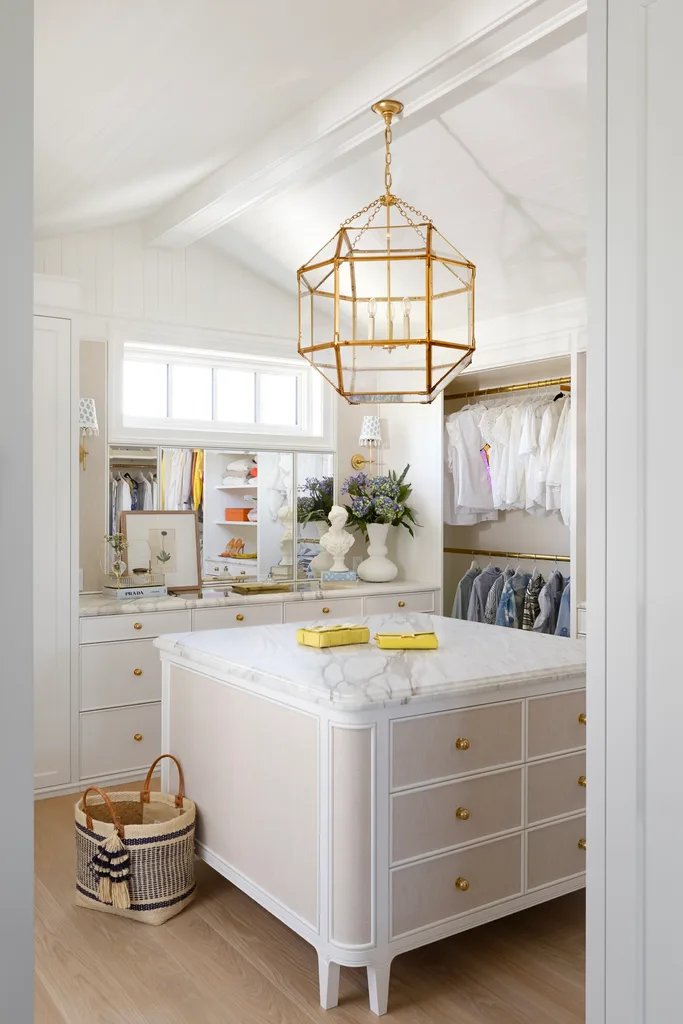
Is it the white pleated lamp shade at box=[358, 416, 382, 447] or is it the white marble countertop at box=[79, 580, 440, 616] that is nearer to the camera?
the white marble countertop at box=[79, 580, 440, 616]

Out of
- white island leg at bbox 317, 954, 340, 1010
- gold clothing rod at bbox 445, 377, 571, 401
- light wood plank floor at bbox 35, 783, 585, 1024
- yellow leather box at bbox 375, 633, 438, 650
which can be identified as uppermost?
gold clothing rod at bbox 445, 377, 571, 401

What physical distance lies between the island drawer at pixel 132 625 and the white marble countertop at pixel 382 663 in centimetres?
110

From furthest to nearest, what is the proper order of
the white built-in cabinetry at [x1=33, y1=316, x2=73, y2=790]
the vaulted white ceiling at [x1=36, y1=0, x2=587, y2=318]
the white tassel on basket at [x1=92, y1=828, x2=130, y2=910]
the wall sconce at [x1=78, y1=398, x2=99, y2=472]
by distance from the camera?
the wall sconce at [x1=78, y1=398, x2=99, y2=472] → the white built-in cabinetry at [x1=33, y1=316, x2=73, y2=790] → the white tassel on basket at [x1=92, y1=828, x2=130, y2=910] → the vaulted white ceiling at [x1=36, y1=0, x2=587, y2=318]

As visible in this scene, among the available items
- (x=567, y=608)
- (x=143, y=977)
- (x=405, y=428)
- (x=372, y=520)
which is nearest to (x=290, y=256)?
(x=405, y=428)

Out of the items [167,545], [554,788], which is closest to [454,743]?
[554,788]

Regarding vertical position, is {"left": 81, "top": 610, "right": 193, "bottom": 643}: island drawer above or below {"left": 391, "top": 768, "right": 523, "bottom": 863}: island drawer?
above

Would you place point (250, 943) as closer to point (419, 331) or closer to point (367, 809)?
point (367, 809)

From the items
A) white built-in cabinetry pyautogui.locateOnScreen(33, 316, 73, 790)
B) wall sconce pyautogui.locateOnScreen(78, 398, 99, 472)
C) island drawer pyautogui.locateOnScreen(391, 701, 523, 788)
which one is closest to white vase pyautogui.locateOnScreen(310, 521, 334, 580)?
wall sconce pyautogui.locateOnScreen(78, 398, 99, 472)

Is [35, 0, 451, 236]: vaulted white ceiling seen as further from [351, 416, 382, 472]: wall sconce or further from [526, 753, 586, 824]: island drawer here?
[526, 753, 586, 824]: island drawer

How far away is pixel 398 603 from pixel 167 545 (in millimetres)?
1408

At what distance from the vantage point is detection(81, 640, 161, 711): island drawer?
4199 mm

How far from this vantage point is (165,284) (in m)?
5.05

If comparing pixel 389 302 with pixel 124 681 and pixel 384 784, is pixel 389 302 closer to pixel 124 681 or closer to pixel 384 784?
pixel 384 784

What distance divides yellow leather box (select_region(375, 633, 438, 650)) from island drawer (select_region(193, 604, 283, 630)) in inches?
63.9
